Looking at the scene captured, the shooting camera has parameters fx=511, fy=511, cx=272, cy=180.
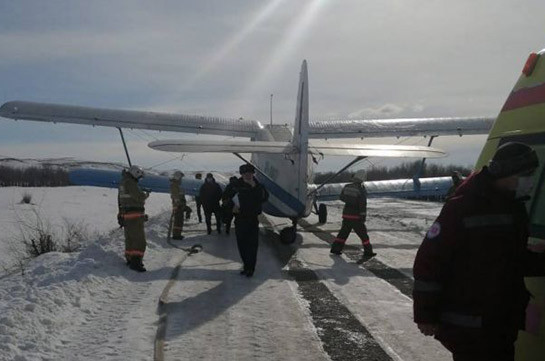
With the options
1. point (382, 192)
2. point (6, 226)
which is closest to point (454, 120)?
point (382, 192)

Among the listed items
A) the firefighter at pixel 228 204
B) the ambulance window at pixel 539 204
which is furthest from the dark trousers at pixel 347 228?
the ambulance window at pixel 539 204

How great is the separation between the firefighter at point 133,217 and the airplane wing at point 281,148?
6.10 feet

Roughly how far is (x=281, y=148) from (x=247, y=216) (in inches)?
155

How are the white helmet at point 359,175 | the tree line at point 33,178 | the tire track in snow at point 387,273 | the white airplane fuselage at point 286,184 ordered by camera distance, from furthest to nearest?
1. the tree line at point 33,178
2. the white airplane fuselage at point 286,184
3. the white helmet at point 359,175
4. the tire track in snow at point 387,273

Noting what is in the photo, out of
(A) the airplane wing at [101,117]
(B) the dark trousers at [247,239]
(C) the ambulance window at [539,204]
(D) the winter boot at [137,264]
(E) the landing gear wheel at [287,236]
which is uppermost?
(A) the airplane wing at [101,117]

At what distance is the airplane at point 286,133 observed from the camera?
39.5ft

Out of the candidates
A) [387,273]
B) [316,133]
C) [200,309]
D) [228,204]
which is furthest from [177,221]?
[316,133]

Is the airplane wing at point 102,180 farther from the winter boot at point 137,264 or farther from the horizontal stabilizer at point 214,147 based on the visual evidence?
the winter boot at point 137,264

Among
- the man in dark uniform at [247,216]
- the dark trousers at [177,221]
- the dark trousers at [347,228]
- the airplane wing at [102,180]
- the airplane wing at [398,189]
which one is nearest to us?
the man in dark uniform at [247,216]

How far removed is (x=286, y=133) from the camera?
16.7 meters

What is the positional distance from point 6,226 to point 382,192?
15649 mm

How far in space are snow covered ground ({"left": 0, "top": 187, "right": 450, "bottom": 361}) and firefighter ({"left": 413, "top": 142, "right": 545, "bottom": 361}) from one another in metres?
2.14

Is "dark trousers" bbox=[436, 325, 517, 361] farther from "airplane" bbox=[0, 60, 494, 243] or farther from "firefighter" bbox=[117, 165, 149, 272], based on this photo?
"airplane" bbox=[0, 60, 494, 243]

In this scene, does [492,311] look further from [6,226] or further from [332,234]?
[6,226]
